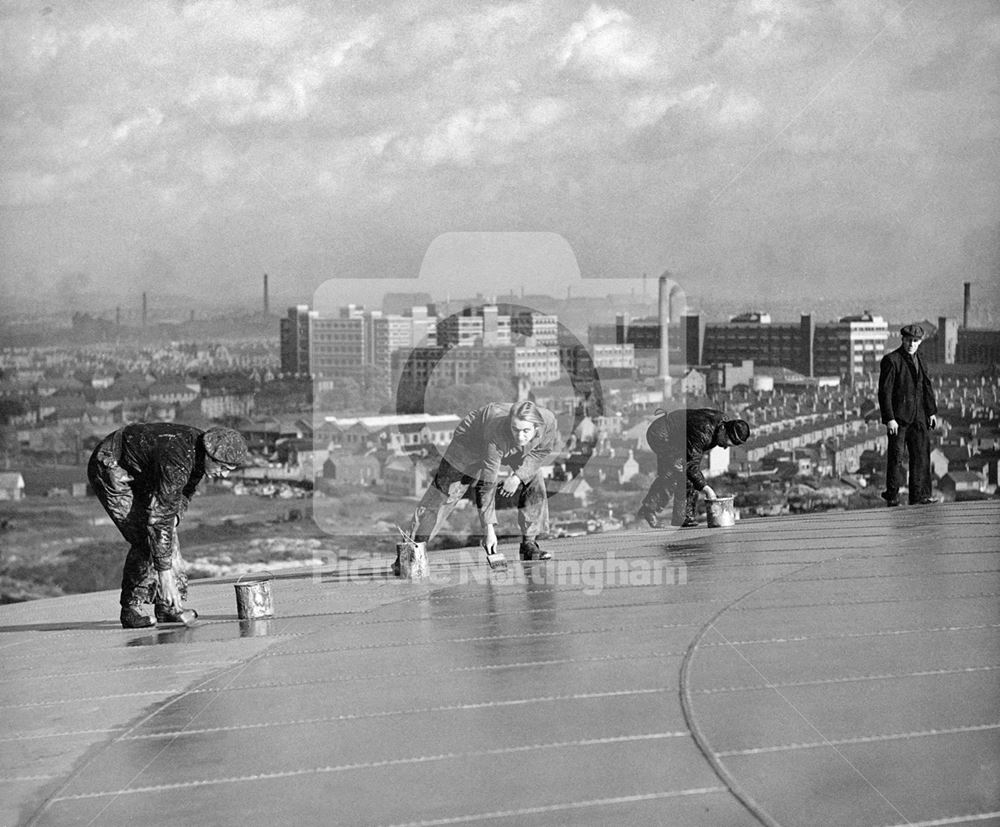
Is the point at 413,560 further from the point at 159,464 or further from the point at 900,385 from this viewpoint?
the point at 900,385

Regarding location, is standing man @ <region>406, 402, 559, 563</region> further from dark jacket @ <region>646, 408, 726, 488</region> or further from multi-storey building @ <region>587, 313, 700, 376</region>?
multi-storey building @ <region>587, 313, 700, 376</region>

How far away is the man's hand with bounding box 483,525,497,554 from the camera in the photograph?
8398mm

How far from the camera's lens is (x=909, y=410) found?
12375 millimetres

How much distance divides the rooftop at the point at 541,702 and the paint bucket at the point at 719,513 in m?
2.32

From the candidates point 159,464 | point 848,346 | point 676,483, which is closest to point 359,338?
point 676,483

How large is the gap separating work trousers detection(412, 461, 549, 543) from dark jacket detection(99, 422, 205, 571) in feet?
7.61

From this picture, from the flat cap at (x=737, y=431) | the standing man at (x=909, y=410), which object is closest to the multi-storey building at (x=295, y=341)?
→ the standing man at (x=909, y=410)

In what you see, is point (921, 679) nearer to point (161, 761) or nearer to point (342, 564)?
point (161, 761)

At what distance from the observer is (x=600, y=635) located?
6.47 m

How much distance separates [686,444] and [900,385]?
8.83ft

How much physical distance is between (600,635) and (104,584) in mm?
39608

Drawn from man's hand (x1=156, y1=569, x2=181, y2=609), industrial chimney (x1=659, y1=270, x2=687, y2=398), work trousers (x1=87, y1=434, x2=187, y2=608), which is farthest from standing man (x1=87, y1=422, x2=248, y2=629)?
industrial chimney (x1=659, y1=270, x2=687, y2=398)

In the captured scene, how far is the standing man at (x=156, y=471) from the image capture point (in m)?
6.91
